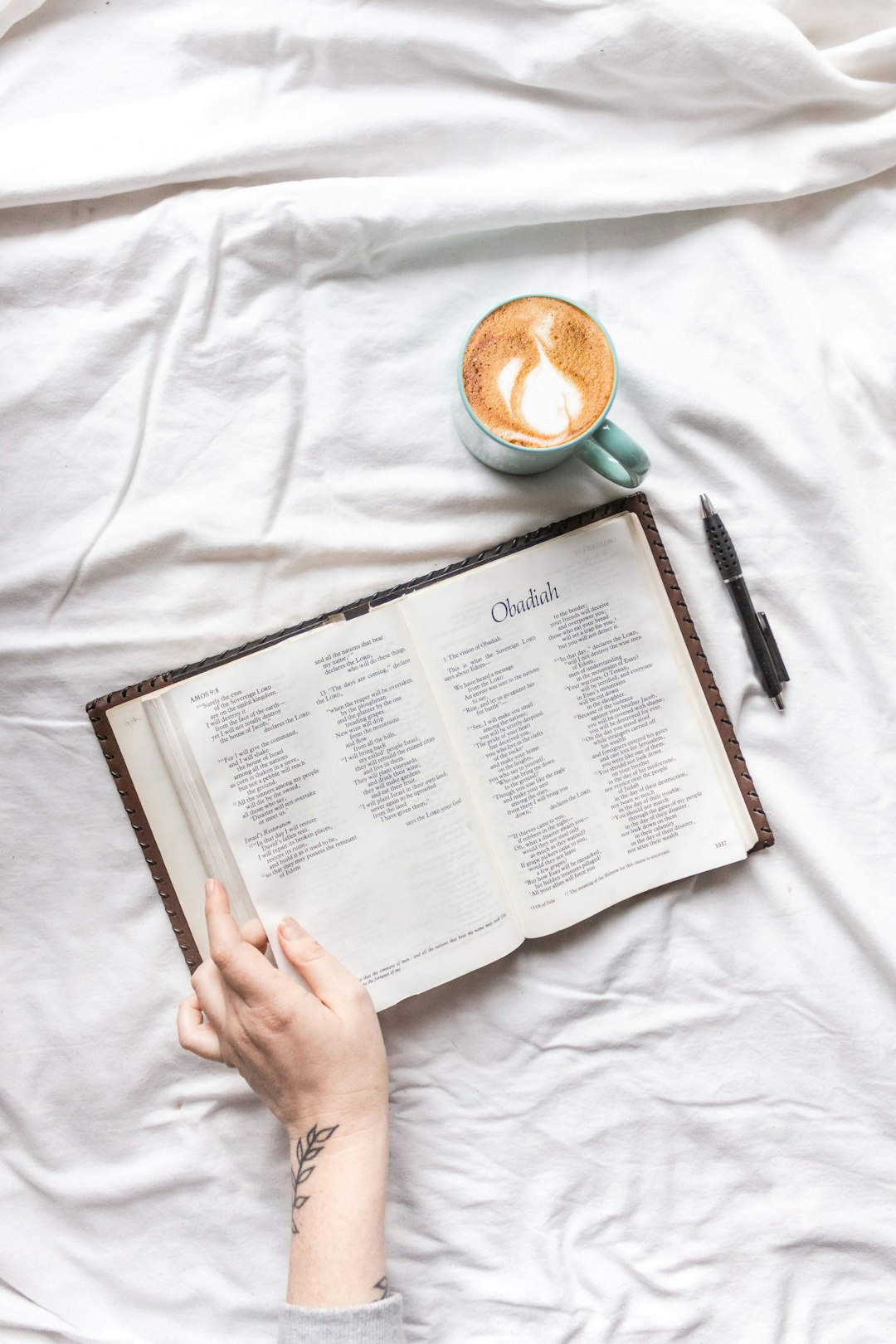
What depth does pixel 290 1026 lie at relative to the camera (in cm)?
64

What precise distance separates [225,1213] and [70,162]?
2.75 feet

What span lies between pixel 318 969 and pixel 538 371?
472 millimetres

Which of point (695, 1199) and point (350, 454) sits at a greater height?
point (350, 454)

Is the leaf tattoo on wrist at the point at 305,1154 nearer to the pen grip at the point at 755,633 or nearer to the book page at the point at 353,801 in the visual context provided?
the book page at the point at 353,801

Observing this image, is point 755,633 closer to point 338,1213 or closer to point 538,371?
point 538,371

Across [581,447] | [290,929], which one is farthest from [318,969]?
[581,447]

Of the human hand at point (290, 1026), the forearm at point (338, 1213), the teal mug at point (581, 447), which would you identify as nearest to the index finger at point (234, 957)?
the human hand at point (290, 1026)

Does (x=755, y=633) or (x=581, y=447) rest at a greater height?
(x=581, y=447)

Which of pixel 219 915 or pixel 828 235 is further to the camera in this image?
pixel 828 235

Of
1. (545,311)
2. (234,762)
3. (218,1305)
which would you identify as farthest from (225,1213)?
(545,311)

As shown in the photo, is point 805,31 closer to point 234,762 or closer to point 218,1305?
point 234,762

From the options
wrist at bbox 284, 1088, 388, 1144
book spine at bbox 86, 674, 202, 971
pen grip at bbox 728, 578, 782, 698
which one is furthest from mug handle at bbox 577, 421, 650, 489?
wrist at bbox 284, 1088, 388, 1144

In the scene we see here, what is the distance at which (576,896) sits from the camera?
28.7 inches

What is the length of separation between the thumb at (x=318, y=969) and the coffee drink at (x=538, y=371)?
400 mm
